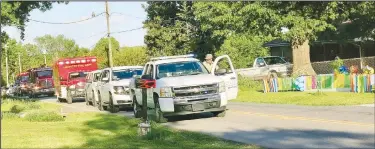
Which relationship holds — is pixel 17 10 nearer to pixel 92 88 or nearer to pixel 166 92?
pixel 166 92

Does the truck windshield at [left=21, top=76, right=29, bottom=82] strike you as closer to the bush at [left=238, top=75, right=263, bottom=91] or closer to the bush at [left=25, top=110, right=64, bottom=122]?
the bush at [left=238, top=75, right=263, bottom=91]

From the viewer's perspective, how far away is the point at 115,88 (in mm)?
19641

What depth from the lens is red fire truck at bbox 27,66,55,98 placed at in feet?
141

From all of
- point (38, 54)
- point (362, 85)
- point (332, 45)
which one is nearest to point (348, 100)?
point (362, 85)

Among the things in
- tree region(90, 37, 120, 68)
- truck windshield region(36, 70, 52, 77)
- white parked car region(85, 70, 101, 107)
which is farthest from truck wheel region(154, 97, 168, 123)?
tree region(90, 37, 120, 68)

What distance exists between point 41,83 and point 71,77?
1361 centimetres

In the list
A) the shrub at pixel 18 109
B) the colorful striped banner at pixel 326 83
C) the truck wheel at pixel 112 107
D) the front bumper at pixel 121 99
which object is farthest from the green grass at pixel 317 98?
the shrub at pixel 18 109

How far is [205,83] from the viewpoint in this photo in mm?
13906

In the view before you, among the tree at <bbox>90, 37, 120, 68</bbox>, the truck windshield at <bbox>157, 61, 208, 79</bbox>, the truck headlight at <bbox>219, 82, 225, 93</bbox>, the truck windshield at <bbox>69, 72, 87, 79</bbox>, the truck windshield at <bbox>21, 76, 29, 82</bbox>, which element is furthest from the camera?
the tree at <bbox>90, 37, 120, 68</bbox>

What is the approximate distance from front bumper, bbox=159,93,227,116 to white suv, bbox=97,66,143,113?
554cm

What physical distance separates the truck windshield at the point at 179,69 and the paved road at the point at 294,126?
134 cm

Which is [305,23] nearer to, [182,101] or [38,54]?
[182,101]

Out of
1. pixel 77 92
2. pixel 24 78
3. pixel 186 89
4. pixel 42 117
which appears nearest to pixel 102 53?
pixel 24 78

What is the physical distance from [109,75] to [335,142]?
12.8 meters
